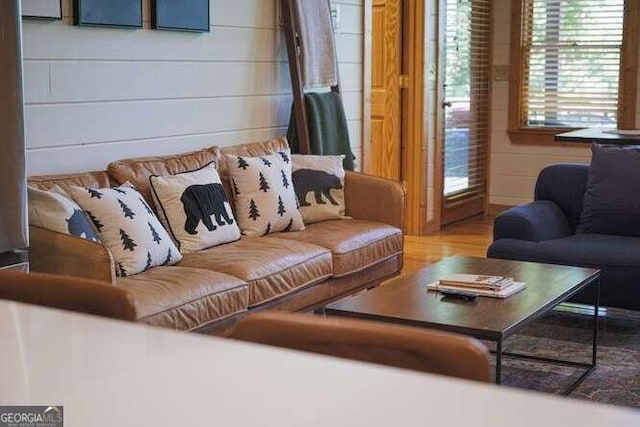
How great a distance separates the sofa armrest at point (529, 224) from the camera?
457cm

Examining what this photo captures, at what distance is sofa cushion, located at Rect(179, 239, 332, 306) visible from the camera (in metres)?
3.69

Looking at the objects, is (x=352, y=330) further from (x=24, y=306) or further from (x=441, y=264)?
(x=441, y=264)

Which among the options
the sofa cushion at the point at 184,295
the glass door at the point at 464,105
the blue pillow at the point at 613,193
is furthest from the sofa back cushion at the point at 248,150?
the glass door at the point at 464,105

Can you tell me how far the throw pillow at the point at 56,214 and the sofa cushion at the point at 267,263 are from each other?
0.52 m

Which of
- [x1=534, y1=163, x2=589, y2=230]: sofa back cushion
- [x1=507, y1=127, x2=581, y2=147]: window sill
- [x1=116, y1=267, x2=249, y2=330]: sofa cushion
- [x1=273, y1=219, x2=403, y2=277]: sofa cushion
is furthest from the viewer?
[x1=507, y1=127, x2=581, y2=147]: window sill

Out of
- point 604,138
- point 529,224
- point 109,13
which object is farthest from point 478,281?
point 604,138

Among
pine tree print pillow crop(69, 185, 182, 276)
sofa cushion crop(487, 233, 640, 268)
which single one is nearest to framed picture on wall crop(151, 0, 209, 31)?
pine tree print pillow crop(69, 185, 182, 276)

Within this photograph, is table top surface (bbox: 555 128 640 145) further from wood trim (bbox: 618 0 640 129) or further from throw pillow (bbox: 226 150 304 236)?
wood trim (bbox: 618 0 640 129)

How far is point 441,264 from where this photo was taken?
3.98 m

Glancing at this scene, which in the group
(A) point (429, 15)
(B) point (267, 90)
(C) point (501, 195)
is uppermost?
(A) point (429, 15)

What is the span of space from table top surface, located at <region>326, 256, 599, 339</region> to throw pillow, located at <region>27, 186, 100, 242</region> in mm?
876

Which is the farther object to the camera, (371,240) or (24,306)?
(371,240)

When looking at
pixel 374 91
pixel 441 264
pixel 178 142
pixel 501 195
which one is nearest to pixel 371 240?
pixel 441 264

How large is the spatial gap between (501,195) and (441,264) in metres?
4.14
